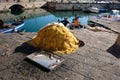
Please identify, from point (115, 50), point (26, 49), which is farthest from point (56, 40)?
point (115, 50)

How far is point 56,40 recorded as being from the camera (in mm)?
13945

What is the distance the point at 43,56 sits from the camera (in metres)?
12.6

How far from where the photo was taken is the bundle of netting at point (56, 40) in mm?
13945

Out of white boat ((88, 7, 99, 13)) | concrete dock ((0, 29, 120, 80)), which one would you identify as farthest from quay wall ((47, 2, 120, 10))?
concrete dock ((0, 29, 120, 80))

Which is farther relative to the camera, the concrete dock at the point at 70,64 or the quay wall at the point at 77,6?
the quay wall at the point at 77,6

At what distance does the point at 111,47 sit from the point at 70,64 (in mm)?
4944

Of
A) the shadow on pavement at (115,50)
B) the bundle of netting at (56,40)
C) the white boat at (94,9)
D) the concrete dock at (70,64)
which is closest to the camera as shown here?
the concrete dock at (70,64)

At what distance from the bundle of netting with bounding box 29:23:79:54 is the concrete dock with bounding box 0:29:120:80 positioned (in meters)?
0.62

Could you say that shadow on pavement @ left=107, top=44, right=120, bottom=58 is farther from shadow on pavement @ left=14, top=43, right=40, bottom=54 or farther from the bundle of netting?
shadow on pavement @ left=14, top=43, right=40, bottom=54

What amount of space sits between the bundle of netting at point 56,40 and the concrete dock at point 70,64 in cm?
62

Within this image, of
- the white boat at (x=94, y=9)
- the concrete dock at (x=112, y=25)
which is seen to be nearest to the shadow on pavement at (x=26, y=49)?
the concrete dock at (x=112, y=25)

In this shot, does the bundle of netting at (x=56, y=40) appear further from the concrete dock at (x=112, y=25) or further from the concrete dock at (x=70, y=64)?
the concrete dock at (x=112, y=25)

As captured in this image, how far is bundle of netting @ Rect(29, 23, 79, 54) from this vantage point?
549 inches

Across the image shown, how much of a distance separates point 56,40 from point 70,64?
92.9 inches
